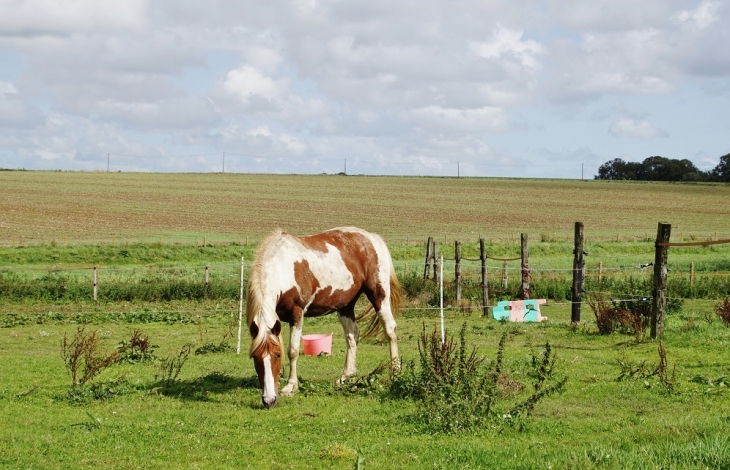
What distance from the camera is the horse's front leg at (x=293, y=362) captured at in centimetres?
1192

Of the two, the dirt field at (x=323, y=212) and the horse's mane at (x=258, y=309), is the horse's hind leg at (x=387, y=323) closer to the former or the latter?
the horse's mane at (x=258, y=309)

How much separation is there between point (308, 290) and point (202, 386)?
225cm

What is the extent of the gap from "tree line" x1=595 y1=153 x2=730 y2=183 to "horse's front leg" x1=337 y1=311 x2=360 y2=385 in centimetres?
16157

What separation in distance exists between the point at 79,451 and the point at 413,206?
3234 inches

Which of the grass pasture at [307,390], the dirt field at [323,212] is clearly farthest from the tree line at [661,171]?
the grass pasture at [307,390]

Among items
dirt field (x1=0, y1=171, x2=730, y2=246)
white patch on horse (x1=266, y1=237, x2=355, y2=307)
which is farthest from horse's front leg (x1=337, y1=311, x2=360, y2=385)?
dirt field (x1=0, y1=171, x2=730, y2=246)

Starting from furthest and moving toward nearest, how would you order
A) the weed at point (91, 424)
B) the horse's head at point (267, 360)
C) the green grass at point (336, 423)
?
1. the horse's head at point (267, 360)
2. the weed at point (91, 424)
3. the green grass at point (336, 423)

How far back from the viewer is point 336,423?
984cm

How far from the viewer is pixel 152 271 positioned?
34375 mm

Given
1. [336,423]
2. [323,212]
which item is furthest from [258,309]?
[323,212]

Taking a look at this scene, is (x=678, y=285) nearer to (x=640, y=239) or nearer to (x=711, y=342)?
(x=711, y=342)

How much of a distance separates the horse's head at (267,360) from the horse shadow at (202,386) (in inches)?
39.8

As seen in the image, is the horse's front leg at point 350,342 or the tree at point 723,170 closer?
the horse's front leg at point 350,342

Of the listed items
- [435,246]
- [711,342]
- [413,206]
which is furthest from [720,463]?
[413,206]
